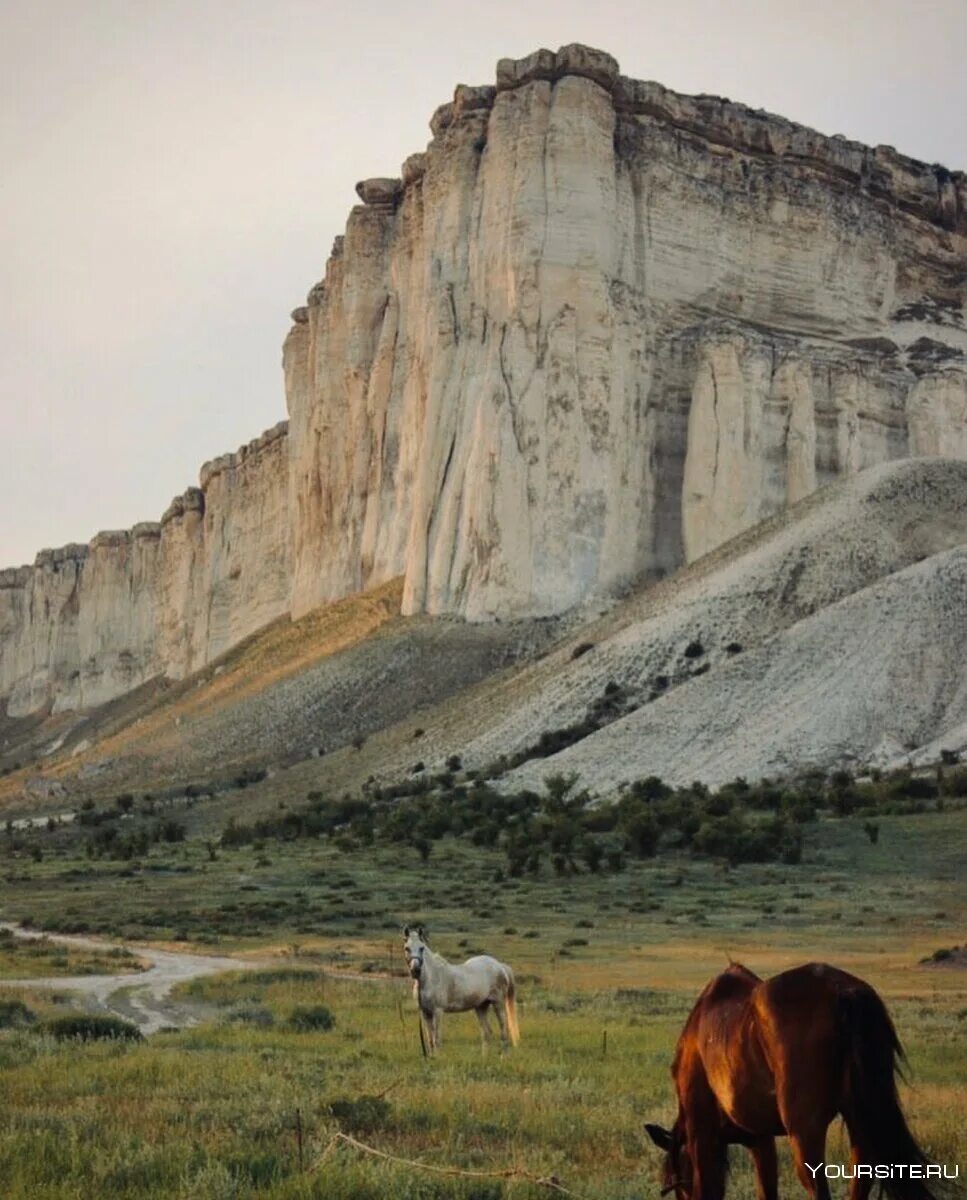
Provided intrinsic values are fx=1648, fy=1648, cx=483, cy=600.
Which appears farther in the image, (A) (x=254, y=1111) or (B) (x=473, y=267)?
(B) (x=473, y=267)

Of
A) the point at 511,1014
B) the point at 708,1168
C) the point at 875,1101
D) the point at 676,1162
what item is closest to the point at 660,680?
the point at 511,1014

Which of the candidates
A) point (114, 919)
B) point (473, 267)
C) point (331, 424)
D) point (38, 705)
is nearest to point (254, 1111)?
point (114, 919)

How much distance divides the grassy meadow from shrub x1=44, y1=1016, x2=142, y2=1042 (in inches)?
9.6

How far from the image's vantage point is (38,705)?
142625 mm

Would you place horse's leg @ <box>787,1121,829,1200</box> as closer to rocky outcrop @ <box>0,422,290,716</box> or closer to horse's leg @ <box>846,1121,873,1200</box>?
horse's leg @ <box>846,1121,873,1200</box>

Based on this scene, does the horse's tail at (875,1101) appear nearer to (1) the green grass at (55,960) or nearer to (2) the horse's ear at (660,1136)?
(2) the horse's ear at (660,1136)

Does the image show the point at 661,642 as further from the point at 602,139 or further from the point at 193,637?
the point at 193,637

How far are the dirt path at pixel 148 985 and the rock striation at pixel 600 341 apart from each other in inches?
1786

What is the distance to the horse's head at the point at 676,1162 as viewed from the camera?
664 cm

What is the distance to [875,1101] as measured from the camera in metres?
5.92

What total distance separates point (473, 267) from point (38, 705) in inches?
3159

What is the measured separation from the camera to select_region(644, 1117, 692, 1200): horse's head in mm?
6645

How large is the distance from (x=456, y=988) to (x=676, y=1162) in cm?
669

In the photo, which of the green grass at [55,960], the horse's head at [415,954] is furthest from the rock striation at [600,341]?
the horse's head at [415,954]
